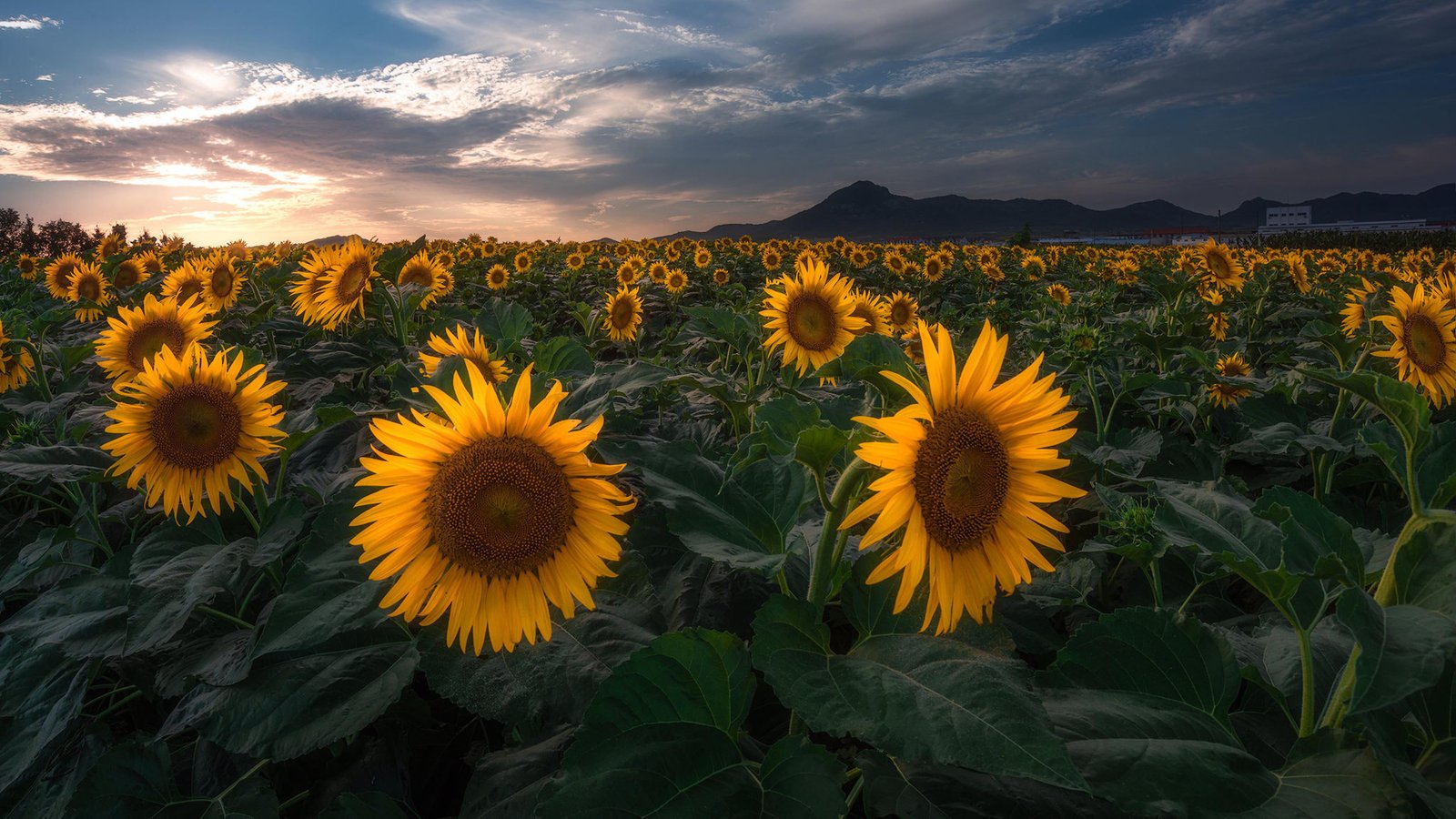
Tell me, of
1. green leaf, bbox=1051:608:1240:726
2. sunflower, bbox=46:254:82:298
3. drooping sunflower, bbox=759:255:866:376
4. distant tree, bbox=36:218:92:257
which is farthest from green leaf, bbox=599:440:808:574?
distant tree, bbox=36:218:92:257

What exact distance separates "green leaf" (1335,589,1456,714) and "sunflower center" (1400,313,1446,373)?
3327 millimetres

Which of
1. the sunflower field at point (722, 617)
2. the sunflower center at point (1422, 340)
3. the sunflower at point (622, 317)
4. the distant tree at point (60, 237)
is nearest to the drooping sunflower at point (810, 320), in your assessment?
the sunflower field at point (722, 617)

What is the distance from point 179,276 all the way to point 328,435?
5.12m

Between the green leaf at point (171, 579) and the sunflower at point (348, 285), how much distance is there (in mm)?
2283

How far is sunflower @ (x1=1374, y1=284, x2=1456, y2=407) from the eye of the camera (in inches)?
142

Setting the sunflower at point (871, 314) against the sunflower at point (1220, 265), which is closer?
the sunflower at point (871, 314)

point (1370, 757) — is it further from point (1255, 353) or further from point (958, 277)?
point (958, 277)

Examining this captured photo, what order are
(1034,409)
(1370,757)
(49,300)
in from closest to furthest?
1. (1370,757)
2. (1034,409)
3. (49,300)

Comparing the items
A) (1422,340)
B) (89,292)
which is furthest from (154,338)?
(1422,340)

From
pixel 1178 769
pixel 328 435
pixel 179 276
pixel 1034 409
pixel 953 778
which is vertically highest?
pixel 179 276

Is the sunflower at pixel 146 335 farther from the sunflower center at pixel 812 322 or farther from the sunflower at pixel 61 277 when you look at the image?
the sunflower at pixel 61 277

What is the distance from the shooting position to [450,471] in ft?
5.28

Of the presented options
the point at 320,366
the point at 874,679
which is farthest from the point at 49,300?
the point at 874,679

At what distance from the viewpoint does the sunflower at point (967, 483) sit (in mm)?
1374
